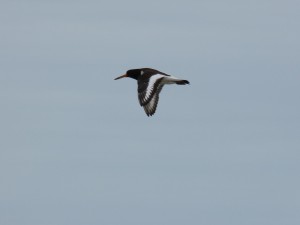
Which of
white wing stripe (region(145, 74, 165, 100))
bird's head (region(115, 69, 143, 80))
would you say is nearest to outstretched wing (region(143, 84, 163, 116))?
white wing stripe (region(145, 74, 165, 100))

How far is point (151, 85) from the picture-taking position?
175ft

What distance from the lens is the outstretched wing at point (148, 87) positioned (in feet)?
→ 172

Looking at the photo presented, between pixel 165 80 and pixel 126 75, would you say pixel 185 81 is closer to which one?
pixel 165 80

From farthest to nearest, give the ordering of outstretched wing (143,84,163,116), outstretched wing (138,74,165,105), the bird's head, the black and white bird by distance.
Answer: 1. the bird's head
2. outstretched wing (138,74,165,105)
3. the black and white bird
4. outstretched wing (143,84,163,116)

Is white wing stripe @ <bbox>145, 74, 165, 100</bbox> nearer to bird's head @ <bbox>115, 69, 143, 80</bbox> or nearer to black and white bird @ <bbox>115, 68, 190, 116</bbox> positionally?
black and white bird @ <bbox>115, 68, 190, 116</bbox>

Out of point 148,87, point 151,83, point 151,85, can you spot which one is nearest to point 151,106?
point 148,87

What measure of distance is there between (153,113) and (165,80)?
2.55 meters

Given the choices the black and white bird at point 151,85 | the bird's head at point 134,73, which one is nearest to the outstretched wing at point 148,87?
the black and white bird at point 151,85

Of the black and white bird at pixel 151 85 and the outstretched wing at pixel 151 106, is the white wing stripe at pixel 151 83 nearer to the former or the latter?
the black and white bird at pixel 151 85

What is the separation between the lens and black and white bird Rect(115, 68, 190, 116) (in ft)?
171

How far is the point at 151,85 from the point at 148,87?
18 centimetres

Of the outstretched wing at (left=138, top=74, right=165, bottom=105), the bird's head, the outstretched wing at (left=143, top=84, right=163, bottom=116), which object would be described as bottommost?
→ the outstretched wing at (left=143, top=84, right=163, bottom=116)

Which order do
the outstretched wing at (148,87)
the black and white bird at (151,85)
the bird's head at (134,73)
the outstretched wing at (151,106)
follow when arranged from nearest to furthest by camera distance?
the outstretched wing at (151,106), the black and white bird at (151,85), the outstretched wing at (148,87), the bird's head at (134,73)

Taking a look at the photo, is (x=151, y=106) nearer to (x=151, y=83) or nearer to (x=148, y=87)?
(x=148, y=87)
